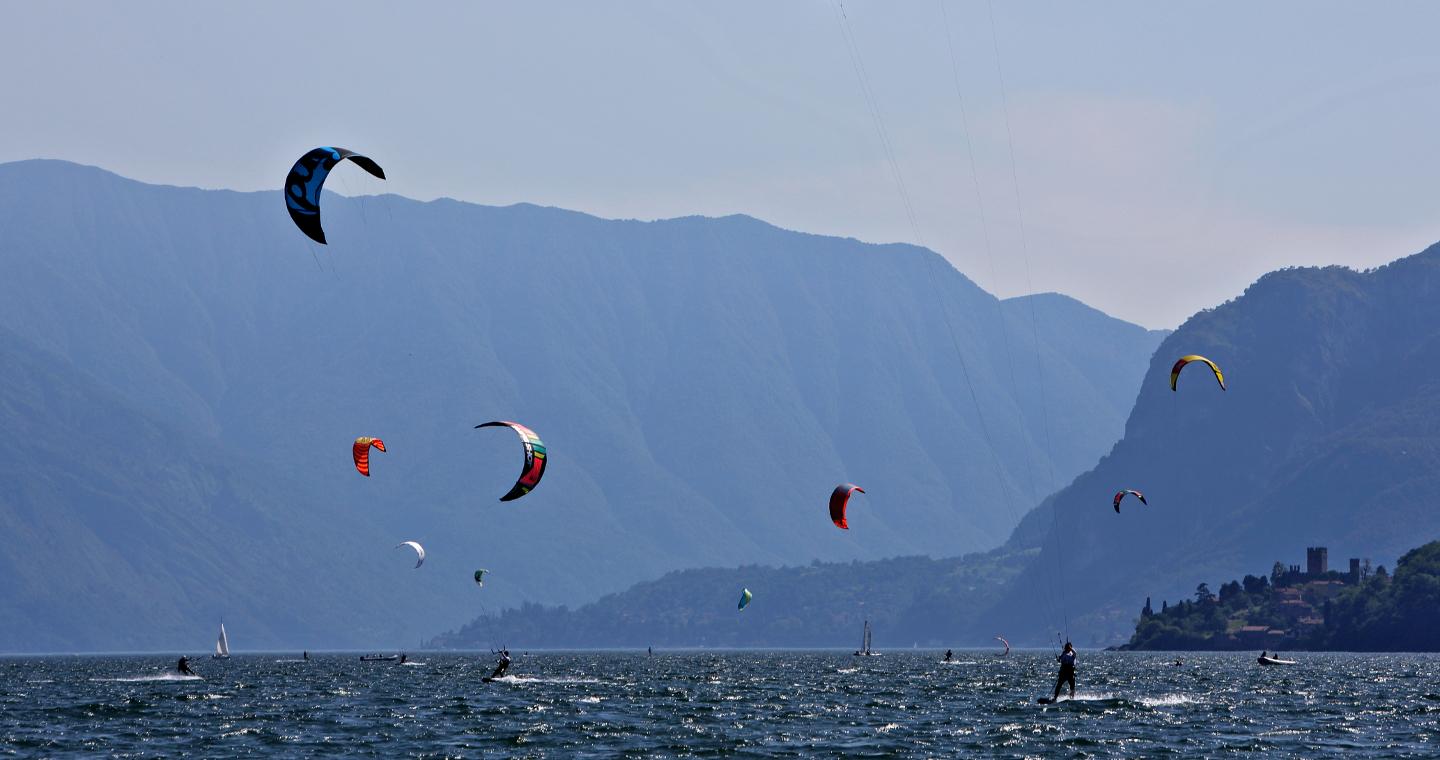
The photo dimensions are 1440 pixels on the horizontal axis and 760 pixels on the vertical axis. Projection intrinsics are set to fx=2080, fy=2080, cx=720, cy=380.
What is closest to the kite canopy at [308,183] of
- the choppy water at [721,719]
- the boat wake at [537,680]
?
the choppy water at [721,719]

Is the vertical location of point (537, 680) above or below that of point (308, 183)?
below

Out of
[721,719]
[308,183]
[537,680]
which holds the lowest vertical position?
[721,719]

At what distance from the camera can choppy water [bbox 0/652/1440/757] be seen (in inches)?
2788

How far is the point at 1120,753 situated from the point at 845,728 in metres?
14.6

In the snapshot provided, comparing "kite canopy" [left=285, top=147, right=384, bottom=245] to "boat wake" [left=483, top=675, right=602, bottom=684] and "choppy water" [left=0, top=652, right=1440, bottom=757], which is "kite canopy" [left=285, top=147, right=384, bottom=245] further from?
"boat wake" [left=483, top=675, right=602, bottom=684]

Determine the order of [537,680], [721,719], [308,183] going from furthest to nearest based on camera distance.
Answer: [537,680] < [721,719] < [308,183]

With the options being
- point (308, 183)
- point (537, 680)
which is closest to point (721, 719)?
point (308, 183)

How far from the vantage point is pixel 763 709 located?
3735 inches

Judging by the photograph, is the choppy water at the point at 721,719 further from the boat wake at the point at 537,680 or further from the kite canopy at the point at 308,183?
the kite canopy at the point at 308,183

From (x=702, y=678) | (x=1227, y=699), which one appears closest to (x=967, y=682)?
(x=702, y=678)

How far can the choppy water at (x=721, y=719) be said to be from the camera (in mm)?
70812

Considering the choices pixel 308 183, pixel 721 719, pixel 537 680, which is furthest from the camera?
pixel 537 680

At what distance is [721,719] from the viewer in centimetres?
8700

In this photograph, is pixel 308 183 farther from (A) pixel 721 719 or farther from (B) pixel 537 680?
(B) pixel 537 680
